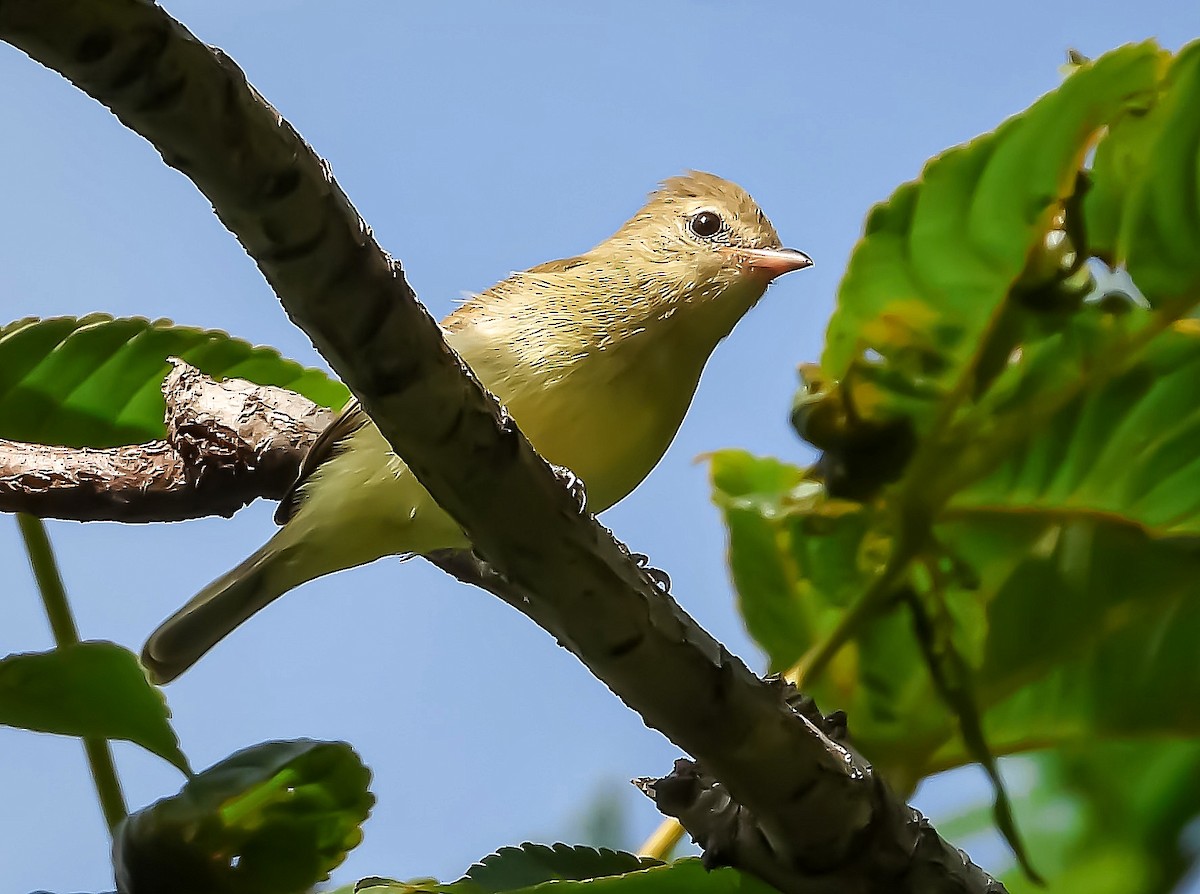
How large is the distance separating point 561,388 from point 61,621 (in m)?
0.45

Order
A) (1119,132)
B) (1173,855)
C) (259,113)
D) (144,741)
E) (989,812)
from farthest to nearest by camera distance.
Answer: (989,812) < (1173,855) < (1119,132) < (144,741) < (259,113)

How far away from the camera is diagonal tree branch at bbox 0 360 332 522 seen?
3.57 ft

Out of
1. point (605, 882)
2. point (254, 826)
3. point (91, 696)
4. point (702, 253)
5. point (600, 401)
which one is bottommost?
point (605, 882)

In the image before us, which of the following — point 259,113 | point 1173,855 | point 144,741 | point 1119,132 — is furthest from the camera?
point 1173,855

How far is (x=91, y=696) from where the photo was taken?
81 centimetres

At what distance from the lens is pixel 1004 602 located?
1.00 metres

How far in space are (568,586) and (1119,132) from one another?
0.57 metres

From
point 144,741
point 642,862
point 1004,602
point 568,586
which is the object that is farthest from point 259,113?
point 1004,602

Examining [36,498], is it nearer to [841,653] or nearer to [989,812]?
[841,653]

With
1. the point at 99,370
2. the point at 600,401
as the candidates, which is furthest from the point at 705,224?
the point at 99,370

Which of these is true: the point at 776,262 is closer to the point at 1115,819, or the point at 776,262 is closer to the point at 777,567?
the point at 777,567

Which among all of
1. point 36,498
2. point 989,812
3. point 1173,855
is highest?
point 36,498

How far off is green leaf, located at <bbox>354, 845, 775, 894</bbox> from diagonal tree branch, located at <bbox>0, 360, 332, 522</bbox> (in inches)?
19.7

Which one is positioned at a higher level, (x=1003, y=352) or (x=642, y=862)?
(x=1003, y=352)
